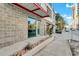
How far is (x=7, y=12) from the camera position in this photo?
33.6 feet

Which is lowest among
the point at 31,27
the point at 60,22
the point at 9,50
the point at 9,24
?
the point at 9,50

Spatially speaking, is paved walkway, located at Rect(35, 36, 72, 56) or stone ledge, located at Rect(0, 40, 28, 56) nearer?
stone ledge, located at Rect(0, 40, 28, 56)

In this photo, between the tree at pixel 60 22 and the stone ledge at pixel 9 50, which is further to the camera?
the tree at pixel 60 22

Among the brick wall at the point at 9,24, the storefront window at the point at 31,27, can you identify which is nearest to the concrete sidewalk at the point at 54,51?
the brick wall at the point at 9,24

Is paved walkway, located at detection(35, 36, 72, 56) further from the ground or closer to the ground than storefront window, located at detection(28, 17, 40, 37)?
closer to the ground

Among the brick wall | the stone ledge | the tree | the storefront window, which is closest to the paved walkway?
the stone ledge

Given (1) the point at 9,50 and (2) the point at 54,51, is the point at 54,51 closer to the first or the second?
(2) the point at 54,51

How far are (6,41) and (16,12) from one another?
113 inches

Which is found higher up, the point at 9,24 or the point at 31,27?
the point at 9,24

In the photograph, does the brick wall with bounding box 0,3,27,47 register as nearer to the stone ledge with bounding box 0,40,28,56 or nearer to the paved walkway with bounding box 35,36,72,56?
the stone ledge with bounding box 0,40,28,56

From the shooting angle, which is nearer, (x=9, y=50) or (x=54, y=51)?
(x=9, y=50)

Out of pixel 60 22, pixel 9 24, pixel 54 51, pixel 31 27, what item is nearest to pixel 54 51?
pixel 54 51

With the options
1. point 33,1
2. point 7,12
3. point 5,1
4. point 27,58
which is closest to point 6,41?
point 7,12

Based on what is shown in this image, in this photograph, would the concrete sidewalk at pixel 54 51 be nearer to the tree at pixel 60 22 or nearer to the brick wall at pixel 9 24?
the brick wall at pixel 9 24
